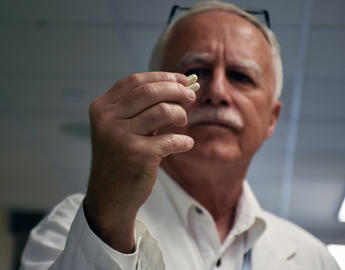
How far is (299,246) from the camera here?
87 cm

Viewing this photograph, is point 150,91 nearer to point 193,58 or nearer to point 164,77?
point 164,77

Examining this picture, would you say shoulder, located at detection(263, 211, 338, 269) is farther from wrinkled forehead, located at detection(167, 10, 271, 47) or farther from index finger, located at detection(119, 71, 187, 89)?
index finger, located at detection(119, 71, 187, 89)

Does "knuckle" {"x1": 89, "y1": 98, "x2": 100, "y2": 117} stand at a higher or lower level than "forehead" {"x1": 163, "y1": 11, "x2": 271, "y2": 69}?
lower

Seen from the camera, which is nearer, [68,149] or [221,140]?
[221,140]

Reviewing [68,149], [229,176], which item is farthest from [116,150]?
[68,149]

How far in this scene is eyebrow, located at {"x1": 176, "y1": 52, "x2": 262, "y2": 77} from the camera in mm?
781

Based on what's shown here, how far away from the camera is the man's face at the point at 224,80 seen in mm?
734

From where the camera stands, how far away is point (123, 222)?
445 millimetres

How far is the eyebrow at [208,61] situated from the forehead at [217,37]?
1 cm

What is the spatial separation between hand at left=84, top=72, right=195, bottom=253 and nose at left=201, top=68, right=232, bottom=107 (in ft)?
1.00

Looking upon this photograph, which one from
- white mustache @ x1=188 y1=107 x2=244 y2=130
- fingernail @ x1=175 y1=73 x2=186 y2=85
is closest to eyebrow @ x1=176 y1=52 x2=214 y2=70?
white mustache @ x1=188 y1=107 x2=244 y2=130

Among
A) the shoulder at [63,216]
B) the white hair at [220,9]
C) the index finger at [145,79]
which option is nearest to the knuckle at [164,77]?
the index finger at [145,79]

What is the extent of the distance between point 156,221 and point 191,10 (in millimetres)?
451

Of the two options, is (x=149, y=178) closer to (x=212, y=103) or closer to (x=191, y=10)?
(x=212, y=103)
